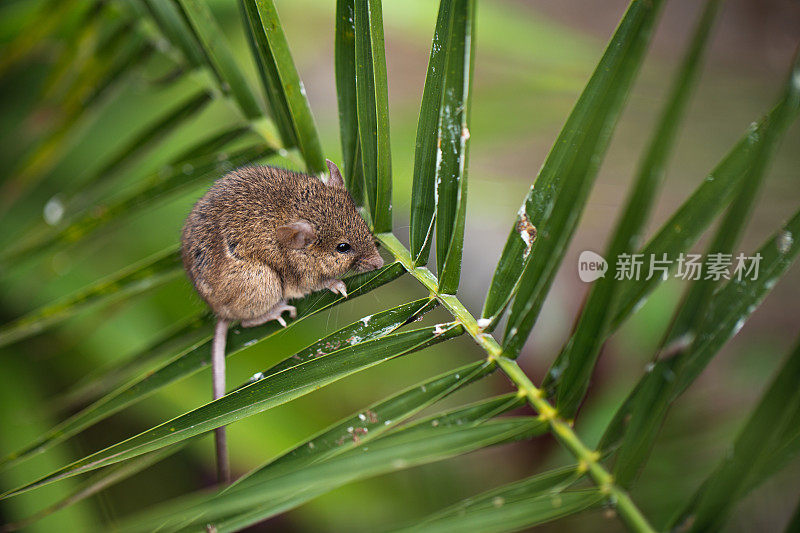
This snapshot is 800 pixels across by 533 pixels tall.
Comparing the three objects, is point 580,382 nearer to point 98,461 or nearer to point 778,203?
point 98,461

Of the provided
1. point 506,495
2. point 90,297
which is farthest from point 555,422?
point 90,297

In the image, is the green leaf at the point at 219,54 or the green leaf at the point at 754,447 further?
the green leaf at the point at 219,54

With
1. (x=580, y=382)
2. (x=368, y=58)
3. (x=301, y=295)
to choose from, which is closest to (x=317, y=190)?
(x=301, y=295)

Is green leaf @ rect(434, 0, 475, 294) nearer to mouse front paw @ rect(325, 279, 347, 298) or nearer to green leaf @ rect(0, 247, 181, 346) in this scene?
mouse front paw @ rect(325, 279, 347, 298)

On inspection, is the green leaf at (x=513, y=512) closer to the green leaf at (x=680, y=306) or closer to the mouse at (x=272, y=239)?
the green leaf at (x=680, y=306)

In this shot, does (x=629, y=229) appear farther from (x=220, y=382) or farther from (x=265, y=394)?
(x=220, y=382)

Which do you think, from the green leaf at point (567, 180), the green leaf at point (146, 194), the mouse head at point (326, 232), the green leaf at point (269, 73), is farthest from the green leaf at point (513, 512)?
the green leaf at point (146, 194)

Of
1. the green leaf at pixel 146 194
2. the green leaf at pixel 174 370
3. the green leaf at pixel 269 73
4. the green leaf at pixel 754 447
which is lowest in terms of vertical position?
the green leaf at pixel 754 447
